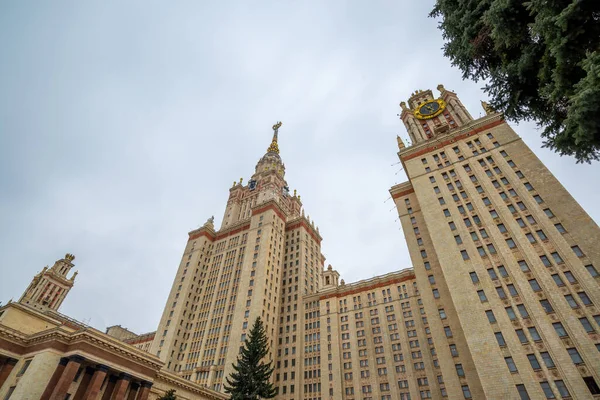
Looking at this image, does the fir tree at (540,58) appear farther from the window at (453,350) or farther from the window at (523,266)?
the window at (453,350)

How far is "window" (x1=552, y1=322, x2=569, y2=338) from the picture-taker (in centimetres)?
3219

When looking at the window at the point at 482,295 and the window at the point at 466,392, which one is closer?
the window at the point at 466,392

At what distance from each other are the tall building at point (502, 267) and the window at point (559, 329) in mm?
89

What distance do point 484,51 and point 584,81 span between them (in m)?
7.33

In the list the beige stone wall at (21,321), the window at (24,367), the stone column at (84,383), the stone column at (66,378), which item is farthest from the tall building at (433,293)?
the stone column at (66,378)

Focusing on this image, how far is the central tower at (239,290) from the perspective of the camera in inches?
2803

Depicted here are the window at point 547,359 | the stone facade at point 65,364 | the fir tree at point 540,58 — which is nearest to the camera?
the fir tree at point 540,58

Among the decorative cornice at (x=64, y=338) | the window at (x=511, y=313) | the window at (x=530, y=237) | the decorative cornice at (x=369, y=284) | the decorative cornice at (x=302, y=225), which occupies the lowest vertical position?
the decorative cornice at (x=64, y=338)

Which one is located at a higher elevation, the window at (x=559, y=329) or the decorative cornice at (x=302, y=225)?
the decorative cornice at (x=302, y=225)

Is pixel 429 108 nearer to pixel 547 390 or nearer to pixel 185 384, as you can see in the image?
pixel 547 390

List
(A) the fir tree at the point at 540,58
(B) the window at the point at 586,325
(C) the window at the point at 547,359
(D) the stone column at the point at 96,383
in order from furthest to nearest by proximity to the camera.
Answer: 1. (D) the stone column at the point at 96,383
2. (B) the window at the point at 586,325
3. (C) the window at the point at 547,359
4. (A) the fir tree at the point at 540,58

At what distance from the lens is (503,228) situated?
42375 mm

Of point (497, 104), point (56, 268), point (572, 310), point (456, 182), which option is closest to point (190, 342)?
point (56, 268)

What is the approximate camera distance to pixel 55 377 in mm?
31656
